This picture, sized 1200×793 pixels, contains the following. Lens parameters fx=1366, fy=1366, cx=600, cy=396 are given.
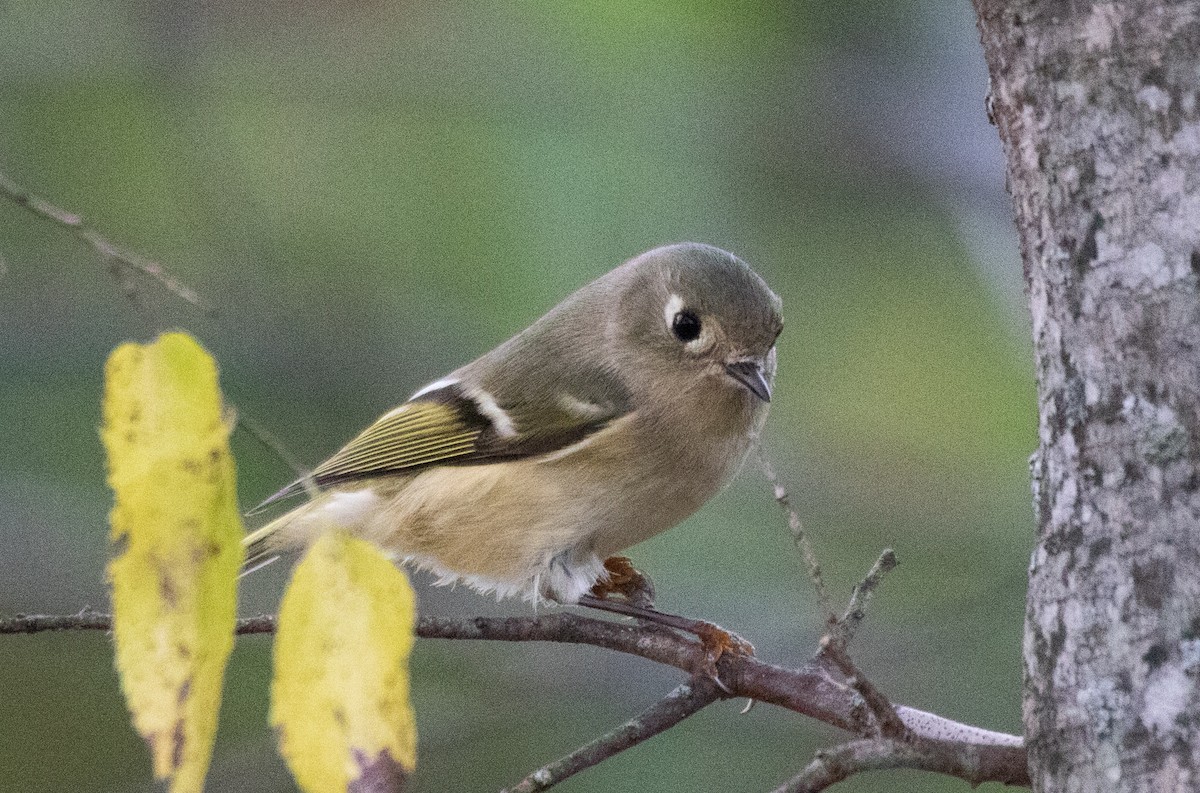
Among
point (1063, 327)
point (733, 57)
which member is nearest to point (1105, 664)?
point (1063, 327)

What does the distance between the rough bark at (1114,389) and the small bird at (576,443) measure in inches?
31.5

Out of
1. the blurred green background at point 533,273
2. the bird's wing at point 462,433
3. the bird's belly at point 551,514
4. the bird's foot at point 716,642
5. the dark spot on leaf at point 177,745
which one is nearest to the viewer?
the dark spot on leaf at point 177,745

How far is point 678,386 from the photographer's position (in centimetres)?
195

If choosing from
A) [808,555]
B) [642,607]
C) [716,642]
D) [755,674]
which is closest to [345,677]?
[808,555]

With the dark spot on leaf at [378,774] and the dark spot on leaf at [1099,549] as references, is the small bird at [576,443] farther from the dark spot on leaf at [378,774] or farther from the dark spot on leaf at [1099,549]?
the dark spot on leaf at [378,774]

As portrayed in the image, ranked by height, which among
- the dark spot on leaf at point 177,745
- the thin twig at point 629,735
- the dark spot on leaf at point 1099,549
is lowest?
the thin twig at point 629,735

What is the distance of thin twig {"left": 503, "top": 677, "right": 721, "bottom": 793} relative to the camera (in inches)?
40.0

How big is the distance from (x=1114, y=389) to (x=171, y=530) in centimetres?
68

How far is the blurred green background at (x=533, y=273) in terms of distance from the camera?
2762 mm

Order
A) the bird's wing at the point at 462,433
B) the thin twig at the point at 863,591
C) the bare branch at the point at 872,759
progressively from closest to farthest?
the bare branch at the point at 872,759 < the thin twig at the point at 863,591 < the bird's wing at the point at 462,433

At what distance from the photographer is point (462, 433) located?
6.64ft

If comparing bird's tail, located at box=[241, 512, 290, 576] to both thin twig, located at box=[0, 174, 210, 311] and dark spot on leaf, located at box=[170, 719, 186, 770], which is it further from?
dark spot on leaf, located at box=[170, 719, 186, 770]

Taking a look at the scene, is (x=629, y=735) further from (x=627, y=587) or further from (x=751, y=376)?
(x=751, y=376)

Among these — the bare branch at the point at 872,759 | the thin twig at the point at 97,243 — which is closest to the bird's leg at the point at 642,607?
the bare branch at the point at 872,759
